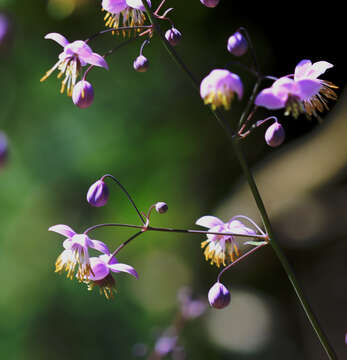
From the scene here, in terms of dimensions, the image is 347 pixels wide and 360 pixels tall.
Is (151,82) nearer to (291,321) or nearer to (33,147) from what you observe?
(33,147)

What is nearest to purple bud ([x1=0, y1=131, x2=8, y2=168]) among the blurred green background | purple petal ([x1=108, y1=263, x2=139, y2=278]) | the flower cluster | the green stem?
the flower cluster

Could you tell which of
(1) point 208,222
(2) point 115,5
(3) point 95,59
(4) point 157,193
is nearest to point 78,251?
(1) point 208,222

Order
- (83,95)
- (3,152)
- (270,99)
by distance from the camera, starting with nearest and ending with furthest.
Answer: (270,99), (83,95), (3,152)

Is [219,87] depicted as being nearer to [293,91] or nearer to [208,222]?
[293,91]

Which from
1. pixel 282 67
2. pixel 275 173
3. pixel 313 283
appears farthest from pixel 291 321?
pixel 282 67

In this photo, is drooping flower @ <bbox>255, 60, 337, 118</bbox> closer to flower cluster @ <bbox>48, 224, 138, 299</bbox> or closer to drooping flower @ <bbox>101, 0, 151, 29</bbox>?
drooping flower @ <bbox>101, 0, 151, 29</bbox>
